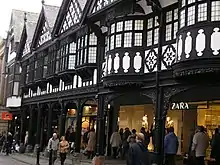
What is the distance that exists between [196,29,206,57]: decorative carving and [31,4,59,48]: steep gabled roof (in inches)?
831

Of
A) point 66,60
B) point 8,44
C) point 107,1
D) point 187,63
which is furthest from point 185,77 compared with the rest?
point 8,44

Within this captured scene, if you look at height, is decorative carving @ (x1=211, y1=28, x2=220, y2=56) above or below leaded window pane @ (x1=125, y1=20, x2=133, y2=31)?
below

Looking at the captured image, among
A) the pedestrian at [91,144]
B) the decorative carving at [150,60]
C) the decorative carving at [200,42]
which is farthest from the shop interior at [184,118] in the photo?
the decorative carving at [200,42]

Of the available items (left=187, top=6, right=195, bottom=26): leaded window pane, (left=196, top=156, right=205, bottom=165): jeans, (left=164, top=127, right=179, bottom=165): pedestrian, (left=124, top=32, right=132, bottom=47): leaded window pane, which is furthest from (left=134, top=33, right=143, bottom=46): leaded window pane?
(left=196, top=156, right=205, bottom=165): jeans

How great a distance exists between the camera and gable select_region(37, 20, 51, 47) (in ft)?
117

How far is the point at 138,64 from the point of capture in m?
20.6

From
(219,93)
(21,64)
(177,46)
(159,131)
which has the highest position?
(21,64)

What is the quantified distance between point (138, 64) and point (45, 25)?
18.4m

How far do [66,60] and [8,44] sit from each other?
93.3 ft

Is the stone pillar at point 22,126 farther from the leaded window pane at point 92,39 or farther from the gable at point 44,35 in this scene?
the leaded window pane at point 92,39

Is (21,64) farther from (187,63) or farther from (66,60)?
(187,63)

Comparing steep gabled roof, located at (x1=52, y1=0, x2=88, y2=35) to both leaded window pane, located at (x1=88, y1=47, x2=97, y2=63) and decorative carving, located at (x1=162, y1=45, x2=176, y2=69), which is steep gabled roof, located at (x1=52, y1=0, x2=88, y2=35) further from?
decorative carving, located at (x1=162, y1=45, x2=176, y2=69)

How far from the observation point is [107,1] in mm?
23156

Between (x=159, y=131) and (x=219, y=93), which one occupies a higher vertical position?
(x=219, y=93)
